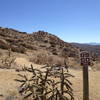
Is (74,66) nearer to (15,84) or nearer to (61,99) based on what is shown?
(15,84)

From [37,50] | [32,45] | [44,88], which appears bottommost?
[44,88]

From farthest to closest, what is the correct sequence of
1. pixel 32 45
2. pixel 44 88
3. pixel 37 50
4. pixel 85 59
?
pixel 32 45, pixel 37 50, pixel 44 88, pixel 85 59

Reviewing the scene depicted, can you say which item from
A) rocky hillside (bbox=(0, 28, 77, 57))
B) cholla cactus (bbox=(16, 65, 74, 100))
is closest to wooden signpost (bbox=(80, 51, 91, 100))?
cholla cactus (bbox=(16, 65, 74, 100))

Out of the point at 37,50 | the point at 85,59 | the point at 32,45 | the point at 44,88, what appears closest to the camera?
the point at 85,59

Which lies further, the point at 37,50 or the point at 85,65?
the point at 37,50

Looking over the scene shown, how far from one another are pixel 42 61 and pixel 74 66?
2.48 metres

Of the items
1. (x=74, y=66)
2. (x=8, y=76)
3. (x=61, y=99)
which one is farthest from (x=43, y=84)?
(x=74, y=66)

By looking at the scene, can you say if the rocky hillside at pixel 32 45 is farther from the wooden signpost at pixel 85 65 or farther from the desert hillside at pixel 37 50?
the wooden signpost at pixel 85 65

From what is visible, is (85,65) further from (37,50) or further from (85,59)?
(37,50)

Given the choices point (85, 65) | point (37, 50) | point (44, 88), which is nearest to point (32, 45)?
point (37, 50)

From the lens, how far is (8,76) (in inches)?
394

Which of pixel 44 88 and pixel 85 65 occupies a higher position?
pixel 85 65

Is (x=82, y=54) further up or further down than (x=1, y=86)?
further up

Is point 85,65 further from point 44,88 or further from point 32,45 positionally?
point 32,45
